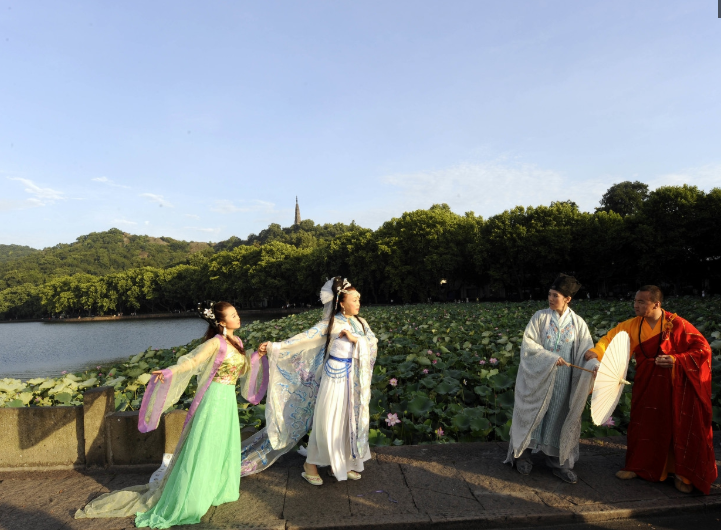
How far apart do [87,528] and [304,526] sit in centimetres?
146

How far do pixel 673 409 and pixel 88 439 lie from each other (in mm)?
4858

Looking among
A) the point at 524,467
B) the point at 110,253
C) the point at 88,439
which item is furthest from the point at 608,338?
the point at 110,253

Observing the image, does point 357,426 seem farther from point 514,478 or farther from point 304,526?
point 514,478

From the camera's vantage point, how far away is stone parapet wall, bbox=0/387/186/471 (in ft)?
13.6

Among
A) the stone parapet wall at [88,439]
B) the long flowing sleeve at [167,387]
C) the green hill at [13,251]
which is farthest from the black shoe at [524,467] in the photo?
the green hill at [13,251]

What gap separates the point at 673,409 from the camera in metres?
3.55

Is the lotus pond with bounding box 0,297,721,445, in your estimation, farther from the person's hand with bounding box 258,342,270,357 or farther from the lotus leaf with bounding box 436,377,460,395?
the person's hand with bounding box 258,342,270,357

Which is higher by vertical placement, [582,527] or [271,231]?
[271,231]

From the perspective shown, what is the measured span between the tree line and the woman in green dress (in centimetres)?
3121

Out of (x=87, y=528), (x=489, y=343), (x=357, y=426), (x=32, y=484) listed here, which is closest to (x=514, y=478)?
(x=357, y=426)

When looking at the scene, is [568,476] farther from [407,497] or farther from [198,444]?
[198,444]

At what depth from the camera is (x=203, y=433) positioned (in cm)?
332

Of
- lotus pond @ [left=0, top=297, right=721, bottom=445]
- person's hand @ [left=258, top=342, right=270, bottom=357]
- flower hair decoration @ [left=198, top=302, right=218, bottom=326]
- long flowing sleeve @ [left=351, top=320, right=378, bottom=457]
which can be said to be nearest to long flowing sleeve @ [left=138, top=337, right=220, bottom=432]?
flower hair decoration @ [left=198, top=302, right=218, bottom=326]

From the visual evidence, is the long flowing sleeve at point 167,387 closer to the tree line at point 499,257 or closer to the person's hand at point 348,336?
the person's hand at point 348,336
